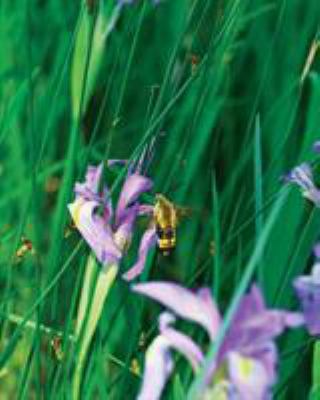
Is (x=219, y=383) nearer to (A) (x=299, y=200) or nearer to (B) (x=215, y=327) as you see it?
(B) (x=215, y=327)

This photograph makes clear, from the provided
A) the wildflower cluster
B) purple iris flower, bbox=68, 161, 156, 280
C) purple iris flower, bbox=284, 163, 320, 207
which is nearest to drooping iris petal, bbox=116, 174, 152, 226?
purple iris flower, bbox=68, 161, 156, 280

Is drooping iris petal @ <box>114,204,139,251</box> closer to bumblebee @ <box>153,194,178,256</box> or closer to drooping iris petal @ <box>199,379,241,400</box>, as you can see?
bumblebee @ <box>153,194,178,256</box>

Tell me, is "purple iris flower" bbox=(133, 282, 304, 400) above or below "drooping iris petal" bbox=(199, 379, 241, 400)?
above

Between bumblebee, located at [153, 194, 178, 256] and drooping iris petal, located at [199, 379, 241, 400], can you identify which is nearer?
drooping iris petal, located at [199, 379, 241, 400]

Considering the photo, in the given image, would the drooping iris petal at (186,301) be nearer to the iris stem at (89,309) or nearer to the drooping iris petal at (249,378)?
the drooping iris petal at (249,378)

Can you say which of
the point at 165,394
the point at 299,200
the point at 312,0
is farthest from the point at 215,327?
the point at 312,0

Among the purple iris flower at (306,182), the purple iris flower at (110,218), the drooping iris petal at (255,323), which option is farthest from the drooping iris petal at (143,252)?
the drooping iris petal at (255,323)
